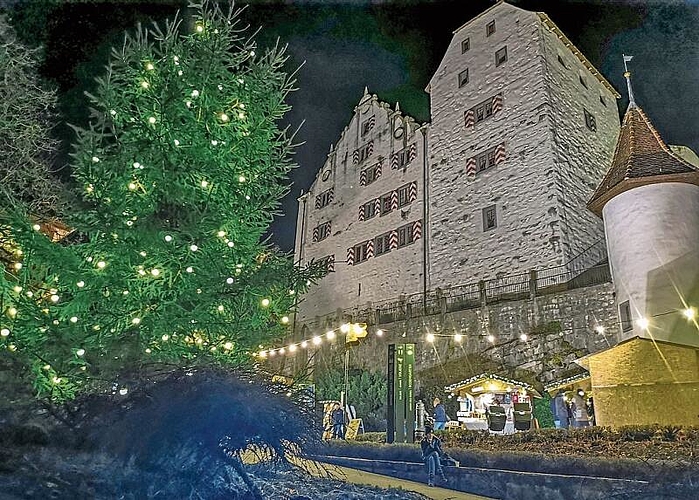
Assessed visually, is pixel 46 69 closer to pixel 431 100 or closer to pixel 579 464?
pixel 579 464

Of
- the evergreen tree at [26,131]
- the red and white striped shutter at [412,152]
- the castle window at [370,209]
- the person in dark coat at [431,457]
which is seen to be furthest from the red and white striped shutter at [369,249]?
the person in dark coat at [431,457]

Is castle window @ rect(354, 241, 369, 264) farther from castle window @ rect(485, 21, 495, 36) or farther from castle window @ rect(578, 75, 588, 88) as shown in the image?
castle window @ rect(578, 75, 588, 88)

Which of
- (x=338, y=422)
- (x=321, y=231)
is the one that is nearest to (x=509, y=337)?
(x=338, y=422)

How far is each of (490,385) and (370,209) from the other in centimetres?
556

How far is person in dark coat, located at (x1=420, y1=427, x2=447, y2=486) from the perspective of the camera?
428cm

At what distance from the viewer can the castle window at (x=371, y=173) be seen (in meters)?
12.1

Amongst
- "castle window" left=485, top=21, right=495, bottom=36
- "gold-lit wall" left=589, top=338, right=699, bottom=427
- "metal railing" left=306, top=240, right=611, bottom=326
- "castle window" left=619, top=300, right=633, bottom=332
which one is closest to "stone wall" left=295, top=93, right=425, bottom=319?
"metal railing" left=306, top=240, right=611, bottom=326

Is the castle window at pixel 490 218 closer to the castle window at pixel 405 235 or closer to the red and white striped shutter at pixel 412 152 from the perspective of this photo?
the castle window at pixel 405 235

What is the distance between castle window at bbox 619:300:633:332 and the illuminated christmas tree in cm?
409

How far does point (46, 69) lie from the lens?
5.86m

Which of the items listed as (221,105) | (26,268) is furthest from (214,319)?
(221,105)

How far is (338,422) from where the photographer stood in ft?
23.0

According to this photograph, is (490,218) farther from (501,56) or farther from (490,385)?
(490,385)

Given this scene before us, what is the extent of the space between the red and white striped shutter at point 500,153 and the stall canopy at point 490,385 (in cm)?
399
